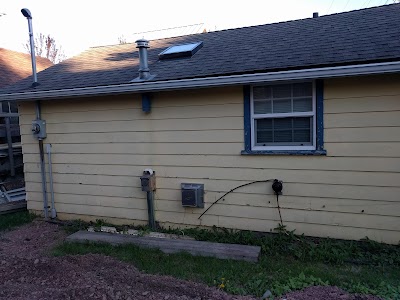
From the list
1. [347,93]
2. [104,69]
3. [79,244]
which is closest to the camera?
[347,93]

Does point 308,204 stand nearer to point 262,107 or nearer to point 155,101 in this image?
point 262,107

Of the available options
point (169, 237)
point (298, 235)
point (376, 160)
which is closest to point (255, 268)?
point (298, 235)

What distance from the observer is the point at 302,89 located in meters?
4.95

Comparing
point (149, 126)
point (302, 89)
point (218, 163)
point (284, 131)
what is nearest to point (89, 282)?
point (218, 163)

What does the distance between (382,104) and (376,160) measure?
726mm

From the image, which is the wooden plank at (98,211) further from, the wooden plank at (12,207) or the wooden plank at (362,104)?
the wooden plank at (362,104)

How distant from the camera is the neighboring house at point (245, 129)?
4613 mm

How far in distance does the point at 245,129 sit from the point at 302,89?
98 cm

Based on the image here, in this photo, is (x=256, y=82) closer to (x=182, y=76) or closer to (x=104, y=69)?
(x=182, y=76)

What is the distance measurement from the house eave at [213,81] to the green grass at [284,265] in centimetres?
220

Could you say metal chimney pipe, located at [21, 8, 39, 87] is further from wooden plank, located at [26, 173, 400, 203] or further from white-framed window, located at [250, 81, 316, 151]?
white-framed window, located at [250, 81, 316, 151]

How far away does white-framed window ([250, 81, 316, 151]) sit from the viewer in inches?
194

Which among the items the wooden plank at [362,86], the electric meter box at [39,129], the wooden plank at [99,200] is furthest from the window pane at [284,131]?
the electric meter box at [39,129]

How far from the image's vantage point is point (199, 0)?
16.3 meters
